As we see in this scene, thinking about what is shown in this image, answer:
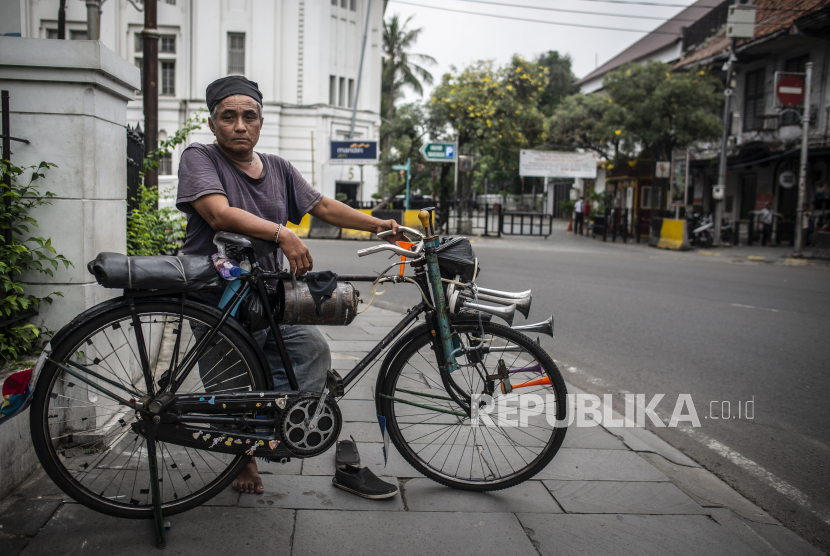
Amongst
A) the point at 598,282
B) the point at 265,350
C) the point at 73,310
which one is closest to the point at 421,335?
the point at 265,350

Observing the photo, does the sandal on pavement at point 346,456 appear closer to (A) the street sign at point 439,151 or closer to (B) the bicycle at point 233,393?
(B) the bicycle at point 233,393

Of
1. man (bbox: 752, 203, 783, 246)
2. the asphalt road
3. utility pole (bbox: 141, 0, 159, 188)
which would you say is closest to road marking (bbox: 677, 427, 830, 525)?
the asphalt road

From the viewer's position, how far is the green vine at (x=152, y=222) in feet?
17.4

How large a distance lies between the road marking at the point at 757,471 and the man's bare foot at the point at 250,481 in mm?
2638

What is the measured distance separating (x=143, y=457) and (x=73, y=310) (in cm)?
86

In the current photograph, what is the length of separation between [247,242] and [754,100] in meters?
27.4

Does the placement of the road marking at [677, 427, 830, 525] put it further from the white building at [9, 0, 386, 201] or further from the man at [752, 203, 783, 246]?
the white building at [9, 0, 386, 201]

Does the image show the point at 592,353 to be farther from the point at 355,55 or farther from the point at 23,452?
the point at 355,55

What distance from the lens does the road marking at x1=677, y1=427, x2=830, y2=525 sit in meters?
3.40

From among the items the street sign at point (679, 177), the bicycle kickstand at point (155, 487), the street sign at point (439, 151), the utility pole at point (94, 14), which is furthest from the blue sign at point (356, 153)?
the bicycle kickstand at point (155, 487)

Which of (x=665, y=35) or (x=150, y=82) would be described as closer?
(x=150, y=82)

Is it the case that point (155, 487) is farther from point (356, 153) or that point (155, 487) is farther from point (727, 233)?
point (727, 233)

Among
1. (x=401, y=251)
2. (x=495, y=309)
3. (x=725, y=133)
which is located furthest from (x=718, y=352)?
(x=725, y=133)

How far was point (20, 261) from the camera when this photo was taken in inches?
127
